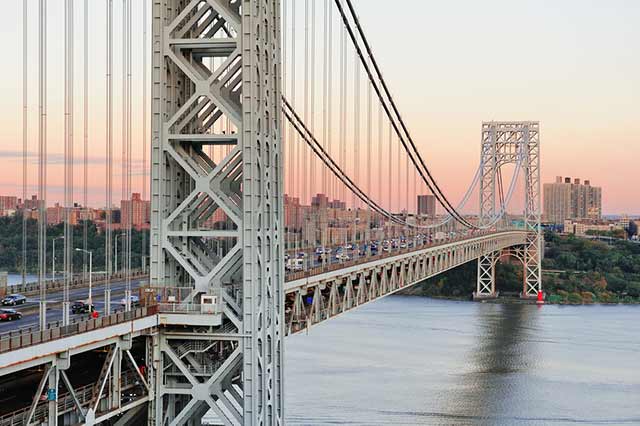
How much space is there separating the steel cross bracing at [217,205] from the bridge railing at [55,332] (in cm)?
185

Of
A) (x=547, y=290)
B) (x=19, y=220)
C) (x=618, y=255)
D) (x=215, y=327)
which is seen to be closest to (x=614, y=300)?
(x=547, y=290)

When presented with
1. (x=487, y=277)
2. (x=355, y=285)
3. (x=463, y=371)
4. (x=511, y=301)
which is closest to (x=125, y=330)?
(x=355, y=285)

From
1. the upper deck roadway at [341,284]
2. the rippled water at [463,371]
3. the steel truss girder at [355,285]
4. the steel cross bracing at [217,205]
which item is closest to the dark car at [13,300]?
the upper deck roadway at [341,284]

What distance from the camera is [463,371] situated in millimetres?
44938

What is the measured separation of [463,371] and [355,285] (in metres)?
12.4

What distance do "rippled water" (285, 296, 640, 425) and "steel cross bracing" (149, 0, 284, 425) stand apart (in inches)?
528

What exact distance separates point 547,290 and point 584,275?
241 inches

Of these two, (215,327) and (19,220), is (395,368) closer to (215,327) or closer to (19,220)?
(19,220)

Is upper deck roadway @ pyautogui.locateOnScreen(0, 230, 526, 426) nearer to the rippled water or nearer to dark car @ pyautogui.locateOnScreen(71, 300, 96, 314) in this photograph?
dark car @ pyautogui.locateOnScreen(71, 300, 96, 314)

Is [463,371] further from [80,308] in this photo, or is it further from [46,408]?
[46,408]

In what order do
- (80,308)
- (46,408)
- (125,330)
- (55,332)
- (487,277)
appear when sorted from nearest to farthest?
1. (55,332)
2. (46,408)
3. (125,330)
4. (80,308)
5. (487,277)

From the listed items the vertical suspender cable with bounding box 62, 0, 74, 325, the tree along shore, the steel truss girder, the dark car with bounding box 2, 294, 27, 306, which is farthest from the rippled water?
the vertical suspender cable with bounding box 62, 0, 74, 325

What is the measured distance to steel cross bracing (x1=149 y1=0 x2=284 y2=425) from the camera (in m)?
18.3

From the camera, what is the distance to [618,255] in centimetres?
9719
